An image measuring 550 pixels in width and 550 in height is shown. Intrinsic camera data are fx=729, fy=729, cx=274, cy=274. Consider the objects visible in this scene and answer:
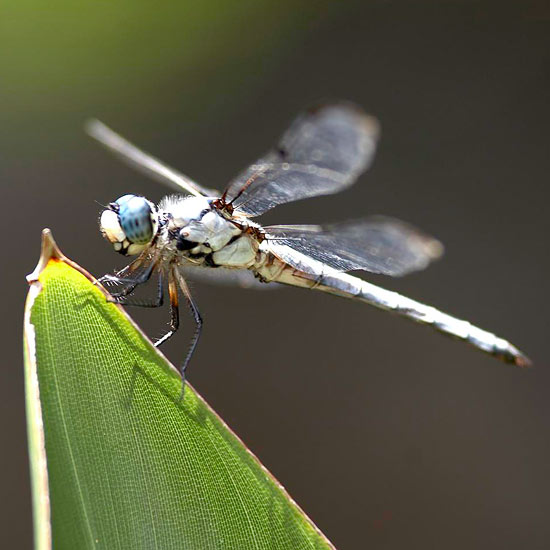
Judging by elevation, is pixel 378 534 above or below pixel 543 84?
below

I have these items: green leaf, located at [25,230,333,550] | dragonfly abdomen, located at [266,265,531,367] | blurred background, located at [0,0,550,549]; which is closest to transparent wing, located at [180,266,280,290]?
dragonfly abdomen, located at [266,265,531,367]

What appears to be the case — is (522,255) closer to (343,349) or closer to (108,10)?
(343,349)

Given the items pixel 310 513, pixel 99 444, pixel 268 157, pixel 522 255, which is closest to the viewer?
pixel 99 444

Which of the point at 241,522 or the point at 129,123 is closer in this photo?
the point at 241,522

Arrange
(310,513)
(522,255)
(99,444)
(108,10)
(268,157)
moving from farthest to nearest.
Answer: (522,255) < (108,10) < (310,513) < (268,157) < (99,444)

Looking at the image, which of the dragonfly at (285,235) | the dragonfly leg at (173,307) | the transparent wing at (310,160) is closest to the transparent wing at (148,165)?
the dragonfly at (285,235)

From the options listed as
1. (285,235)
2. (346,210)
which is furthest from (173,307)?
(346,210)

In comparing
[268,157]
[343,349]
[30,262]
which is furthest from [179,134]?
[268,157]
